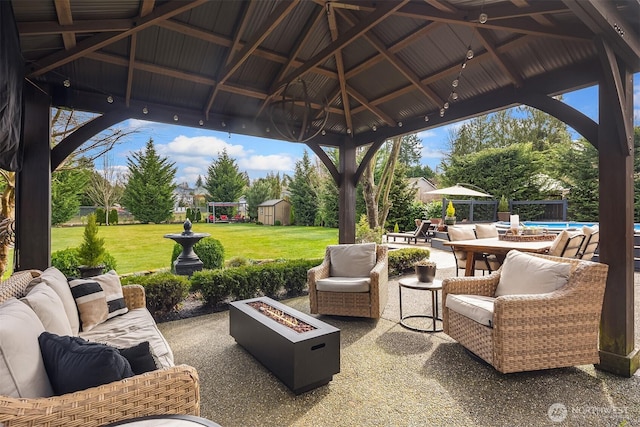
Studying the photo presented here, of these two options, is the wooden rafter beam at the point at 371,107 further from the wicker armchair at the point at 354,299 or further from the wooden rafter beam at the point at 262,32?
the wicker armchair at the point at 354,299

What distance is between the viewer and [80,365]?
1.38m

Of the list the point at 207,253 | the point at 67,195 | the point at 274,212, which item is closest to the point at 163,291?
the point at 207,253

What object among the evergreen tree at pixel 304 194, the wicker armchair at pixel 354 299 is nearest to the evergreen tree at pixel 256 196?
the evergreen tree at pixel 304 194

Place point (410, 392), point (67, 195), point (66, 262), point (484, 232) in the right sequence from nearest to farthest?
point (410, 392)
point (66, 262)
point (484, 232)
point (67, 195)

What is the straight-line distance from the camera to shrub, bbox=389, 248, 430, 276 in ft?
21.6

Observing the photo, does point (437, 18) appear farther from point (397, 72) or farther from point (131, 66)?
point (131, 66)

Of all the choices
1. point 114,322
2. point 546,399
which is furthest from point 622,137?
point 114,322

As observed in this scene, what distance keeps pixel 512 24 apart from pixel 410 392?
3384mm

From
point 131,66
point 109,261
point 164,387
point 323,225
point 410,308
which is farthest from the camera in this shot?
point 323,225

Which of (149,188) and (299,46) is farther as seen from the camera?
(149,188)

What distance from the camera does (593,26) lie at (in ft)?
7.93

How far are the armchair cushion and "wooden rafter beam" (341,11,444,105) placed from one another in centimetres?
228

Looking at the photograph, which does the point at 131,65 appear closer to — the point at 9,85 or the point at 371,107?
the point at 9,85

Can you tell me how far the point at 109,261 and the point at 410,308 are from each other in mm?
5102
